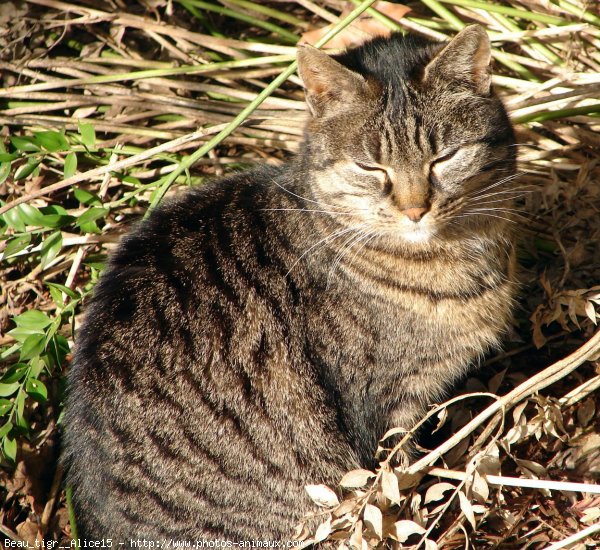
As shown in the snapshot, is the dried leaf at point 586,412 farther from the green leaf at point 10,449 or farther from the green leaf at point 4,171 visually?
the green leaf at point 4,171

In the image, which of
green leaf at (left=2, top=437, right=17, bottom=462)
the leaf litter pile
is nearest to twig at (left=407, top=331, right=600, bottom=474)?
the leaf litter pile

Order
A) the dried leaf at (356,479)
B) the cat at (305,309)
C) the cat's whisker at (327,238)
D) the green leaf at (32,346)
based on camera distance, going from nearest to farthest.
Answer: the dried leaf at (356,479), the cat at (305,309), the cat's whisker at (327,238), the green leaf at (32,346)

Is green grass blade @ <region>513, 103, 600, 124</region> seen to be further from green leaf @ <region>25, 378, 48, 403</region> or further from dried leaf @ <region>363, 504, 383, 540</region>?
green leaf @ <region>25, 378, 48, 403</region>

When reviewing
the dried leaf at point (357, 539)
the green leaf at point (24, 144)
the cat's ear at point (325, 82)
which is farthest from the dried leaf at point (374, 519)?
the green leaf at point (24, 144)

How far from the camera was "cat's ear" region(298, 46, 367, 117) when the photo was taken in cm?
238

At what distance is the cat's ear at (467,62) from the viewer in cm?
231

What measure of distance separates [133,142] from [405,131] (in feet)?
5.26

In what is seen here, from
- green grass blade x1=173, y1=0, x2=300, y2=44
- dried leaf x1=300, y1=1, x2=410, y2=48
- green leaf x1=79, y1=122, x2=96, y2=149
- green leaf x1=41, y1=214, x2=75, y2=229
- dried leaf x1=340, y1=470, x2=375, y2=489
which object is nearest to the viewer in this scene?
dried leaf x1=340, y1=470, x2=375, y2=489

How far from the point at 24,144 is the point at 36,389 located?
3.34 feet

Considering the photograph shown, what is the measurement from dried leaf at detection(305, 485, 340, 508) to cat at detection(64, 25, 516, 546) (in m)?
0.26

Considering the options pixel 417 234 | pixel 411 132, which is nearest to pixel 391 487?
pixel 417 234

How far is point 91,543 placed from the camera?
105 inches

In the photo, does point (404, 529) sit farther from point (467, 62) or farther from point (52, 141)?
point (52, 141)

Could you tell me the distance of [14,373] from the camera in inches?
115
